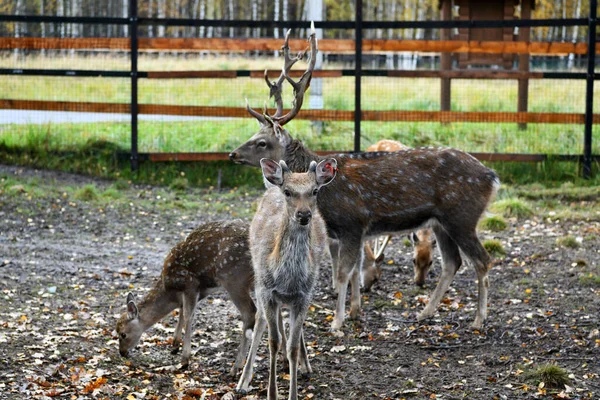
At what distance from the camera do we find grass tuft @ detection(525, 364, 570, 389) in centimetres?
586

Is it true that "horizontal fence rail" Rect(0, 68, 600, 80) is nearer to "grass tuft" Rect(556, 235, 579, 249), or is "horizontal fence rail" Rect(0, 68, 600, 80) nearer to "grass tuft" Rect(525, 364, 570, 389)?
"grass tuft" Rect(556, 235, 579, 249)

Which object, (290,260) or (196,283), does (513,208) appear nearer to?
(196,283)

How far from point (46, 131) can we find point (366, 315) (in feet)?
22.3

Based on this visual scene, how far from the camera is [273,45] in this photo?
12.3 meters

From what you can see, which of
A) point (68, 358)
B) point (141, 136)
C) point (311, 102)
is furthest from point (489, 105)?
point (68, 358)

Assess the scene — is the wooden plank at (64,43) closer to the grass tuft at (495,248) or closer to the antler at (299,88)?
the antler at (299,88)

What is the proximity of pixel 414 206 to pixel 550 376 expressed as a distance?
1983 mm

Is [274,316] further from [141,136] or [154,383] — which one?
[141,136]

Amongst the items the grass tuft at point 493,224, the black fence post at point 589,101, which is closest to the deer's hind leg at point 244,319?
the grass tuft at point 493,224

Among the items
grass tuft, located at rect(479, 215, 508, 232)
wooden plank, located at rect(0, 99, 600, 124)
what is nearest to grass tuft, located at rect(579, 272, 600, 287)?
grass tuft, located at rect(479, 215, 508, 232)

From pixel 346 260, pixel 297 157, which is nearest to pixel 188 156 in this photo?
pixel 297 157

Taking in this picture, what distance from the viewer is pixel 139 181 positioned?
1222 centimetres

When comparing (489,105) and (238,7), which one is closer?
(489,105)

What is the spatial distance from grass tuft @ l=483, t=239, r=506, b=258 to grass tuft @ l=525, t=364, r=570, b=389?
315 centimetres
